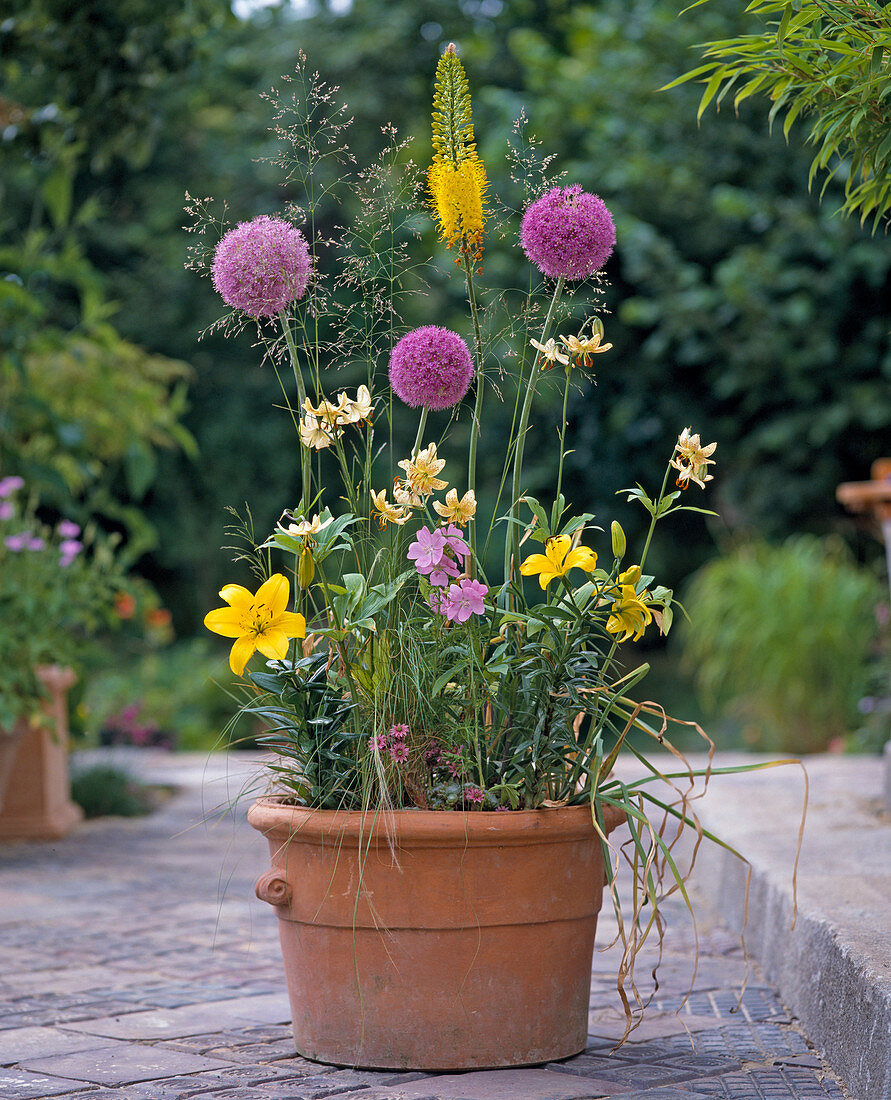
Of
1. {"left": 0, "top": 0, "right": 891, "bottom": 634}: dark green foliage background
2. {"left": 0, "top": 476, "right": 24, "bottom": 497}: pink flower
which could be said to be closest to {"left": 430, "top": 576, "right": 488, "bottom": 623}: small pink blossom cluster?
{"left": 0, "top": 476, "right": 24, "bottom": 497}: pink flower

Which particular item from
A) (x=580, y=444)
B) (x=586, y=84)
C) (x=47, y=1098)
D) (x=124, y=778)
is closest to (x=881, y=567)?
(x=580, y=444)

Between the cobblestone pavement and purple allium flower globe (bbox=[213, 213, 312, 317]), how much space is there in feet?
2.75

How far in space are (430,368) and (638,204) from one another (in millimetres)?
7038

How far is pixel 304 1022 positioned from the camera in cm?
203

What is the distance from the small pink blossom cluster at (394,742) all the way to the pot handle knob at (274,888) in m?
0.29

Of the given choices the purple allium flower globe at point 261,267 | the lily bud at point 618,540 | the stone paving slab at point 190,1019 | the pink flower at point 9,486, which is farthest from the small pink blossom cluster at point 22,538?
the lily bud at point 618,540

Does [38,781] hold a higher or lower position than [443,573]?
lower

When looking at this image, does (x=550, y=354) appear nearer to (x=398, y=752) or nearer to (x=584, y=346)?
(x=584, y=346)

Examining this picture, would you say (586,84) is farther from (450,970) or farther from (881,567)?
(450,970)

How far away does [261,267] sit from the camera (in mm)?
1966

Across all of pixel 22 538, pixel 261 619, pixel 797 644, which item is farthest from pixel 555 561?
pixel 797 644

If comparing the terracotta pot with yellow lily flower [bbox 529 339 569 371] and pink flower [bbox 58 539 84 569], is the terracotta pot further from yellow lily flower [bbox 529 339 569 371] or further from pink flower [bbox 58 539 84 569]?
pink flower [bbox 58 539 84 569]

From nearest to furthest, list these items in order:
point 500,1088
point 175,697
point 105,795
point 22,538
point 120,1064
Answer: point 500,1088 → point 120,1064 → point 22,538 → point 105,795 → point 175,697

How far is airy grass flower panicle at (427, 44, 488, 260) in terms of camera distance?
77.7 inches
